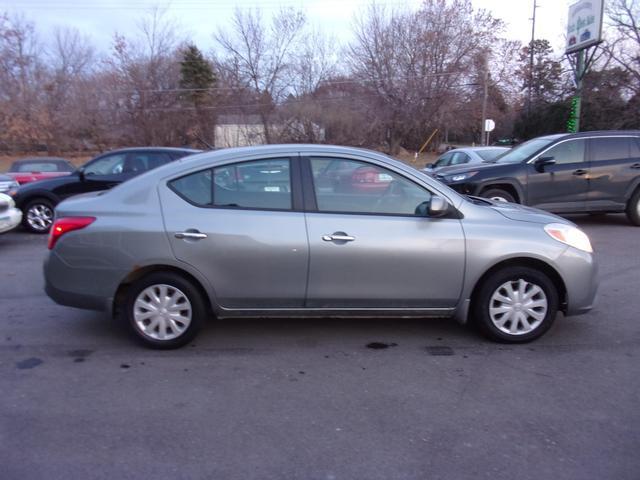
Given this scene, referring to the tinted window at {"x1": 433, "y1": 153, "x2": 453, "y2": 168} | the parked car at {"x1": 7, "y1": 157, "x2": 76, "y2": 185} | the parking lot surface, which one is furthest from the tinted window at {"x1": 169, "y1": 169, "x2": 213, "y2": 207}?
the parked car at {"x1": 7, "y1": 157, "x2": 76, "y2": 185}

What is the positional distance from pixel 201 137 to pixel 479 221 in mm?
34470

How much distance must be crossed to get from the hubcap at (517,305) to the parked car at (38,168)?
513 inches

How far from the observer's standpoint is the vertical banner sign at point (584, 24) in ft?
65.6

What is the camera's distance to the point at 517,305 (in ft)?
14.5

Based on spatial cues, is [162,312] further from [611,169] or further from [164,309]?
[611,169]

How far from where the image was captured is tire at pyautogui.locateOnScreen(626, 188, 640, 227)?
998 cm

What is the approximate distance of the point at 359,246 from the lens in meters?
4.23

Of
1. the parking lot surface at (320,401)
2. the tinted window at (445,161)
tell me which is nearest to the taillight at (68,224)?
the parking lot surface at (320,401)

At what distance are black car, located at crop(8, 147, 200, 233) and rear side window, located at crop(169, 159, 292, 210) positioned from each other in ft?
19.5

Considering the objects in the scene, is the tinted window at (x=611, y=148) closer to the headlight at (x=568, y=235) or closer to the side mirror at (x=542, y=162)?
the side mirror at (x=542, y=162)

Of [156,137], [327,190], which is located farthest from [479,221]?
[156,137]

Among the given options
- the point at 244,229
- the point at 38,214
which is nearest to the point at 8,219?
the point at 38,214

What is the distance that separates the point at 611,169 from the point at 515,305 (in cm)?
675

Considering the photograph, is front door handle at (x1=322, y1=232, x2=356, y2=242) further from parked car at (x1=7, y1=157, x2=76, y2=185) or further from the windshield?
parked car at (x1=7, y1=157, x2=76, y2=185)
